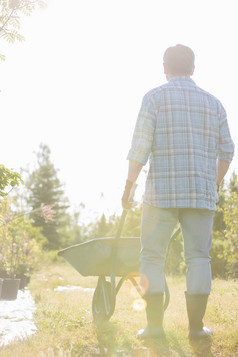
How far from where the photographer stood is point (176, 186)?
227cm

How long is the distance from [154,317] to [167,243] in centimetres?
46

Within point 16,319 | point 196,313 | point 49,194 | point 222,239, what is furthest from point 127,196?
point 49,194

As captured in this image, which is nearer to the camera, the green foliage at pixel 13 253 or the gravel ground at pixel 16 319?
the gravel ground at pixel 16 319

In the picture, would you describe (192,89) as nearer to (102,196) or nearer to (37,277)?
(37,277)

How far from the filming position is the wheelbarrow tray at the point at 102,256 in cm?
288

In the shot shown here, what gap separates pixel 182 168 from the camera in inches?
90.0

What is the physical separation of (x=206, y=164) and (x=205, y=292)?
78cm

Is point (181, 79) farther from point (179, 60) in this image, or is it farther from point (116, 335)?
point (116, 335)

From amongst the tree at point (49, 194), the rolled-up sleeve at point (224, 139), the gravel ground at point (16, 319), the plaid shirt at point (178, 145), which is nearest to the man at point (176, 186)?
the plaid shirt at point (178, 145)

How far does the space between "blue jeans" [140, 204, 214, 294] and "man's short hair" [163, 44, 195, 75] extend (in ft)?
2.96

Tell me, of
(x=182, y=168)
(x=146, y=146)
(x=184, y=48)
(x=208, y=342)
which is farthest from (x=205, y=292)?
(x=184, y=48)

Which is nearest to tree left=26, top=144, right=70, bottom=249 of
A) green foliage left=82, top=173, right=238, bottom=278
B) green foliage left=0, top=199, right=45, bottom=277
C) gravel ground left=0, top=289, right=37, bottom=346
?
green foliage left=82, top=173, right=238, bottom=278

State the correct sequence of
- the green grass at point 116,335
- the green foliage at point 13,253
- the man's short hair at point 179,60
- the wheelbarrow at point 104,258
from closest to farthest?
the green grass at point 116,335 < the man's short hair at point 179,60 < the wheelbarrow at point 104,258 < the green foliage at point 13,253

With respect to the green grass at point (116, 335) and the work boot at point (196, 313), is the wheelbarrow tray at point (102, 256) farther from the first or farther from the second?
the work boot at point (196, 313)
